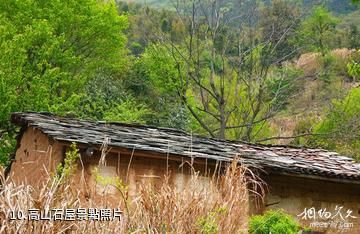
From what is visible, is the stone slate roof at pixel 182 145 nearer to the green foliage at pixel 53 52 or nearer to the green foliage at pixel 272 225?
the green foliage at pixel 272 225

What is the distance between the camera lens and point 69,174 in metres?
5.52

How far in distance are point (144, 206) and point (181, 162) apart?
Answer: 5.90 m

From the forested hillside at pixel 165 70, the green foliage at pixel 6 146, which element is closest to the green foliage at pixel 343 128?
the forested hillside at pixel 165 70

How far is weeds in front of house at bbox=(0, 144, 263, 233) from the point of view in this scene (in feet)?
16.1

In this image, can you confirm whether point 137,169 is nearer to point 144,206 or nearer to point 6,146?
point 144,206

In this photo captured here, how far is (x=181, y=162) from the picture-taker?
11.7 metres

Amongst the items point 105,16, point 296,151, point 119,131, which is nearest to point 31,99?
point 119,131

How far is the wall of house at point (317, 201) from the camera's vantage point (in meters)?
12.7

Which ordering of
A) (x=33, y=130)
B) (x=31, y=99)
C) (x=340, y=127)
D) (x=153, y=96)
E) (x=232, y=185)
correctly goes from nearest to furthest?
1. (x=232, y=185)
2. (x=33, y=130)
3. (x=31, y=99)
4. (x=340, y=127)
5. (x=153, y=96)

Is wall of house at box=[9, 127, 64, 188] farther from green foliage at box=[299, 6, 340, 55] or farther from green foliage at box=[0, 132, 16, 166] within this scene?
green foliage at box=[299, 6, 340, 55]

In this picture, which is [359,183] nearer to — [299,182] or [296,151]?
[299,182]

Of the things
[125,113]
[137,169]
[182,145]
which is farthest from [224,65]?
[137,169]

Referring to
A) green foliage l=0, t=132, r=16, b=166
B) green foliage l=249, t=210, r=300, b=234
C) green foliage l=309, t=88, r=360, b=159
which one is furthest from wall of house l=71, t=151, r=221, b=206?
green foliage l=309, t=88, r=360, b=159

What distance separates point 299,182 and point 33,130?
5.57 metres
